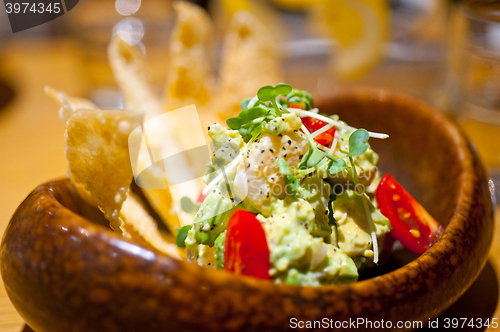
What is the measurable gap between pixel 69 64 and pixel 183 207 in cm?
212

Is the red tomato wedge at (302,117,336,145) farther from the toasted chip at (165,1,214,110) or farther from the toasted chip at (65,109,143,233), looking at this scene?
the toasted chip at (165,1,214,110)

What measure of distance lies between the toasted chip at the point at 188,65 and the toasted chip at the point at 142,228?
55 centimetres

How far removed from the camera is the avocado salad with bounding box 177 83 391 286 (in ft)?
1.91

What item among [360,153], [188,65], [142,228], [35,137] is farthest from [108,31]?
[360,153]

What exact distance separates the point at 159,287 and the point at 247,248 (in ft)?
0.49

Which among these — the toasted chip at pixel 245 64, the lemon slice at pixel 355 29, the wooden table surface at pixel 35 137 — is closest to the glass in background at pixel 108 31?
the wooden table surface at pixel 35 137

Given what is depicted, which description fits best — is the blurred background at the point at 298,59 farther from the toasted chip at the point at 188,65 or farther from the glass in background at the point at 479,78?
the toasted chip at the point at 188,65

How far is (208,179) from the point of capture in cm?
73

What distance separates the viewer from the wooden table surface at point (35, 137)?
33.1 inches

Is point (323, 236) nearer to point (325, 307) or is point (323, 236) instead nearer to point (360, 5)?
point (325, 307)

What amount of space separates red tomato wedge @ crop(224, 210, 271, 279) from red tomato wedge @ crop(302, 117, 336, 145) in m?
0.25

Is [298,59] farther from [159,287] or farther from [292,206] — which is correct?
[159,287]

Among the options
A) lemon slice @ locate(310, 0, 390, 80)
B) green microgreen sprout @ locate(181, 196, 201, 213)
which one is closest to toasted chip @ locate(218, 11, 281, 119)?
green microgreen sprout @ locate(181, 196, 201, 213)

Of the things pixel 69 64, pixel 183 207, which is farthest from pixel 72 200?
pixel 69 64
